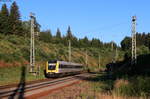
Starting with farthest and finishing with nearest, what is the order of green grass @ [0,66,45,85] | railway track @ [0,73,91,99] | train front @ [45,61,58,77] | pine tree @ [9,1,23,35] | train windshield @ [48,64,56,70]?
pine tree @ [9,1,23,35]
train windshield @ [48,64,56,70]
train front @ [45,61,58,77]
green grass @ [0,66,45,85]
railway track @ [0,73,91,99]

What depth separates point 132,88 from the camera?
20.2 m

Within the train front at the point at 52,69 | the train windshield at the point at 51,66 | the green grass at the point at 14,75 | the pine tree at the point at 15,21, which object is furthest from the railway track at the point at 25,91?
the pine tree at the point at 15,21

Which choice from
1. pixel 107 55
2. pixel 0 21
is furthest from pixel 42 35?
pixel 0 21

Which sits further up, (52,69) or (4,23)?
(4,23)

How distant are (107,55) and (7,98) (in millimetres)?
128708

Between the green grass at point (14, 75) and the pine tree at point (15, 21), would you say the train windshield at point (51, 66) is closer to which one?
the green grass at point (14, 75)

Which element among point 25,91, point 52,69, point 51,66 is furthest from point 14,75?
point 25,91

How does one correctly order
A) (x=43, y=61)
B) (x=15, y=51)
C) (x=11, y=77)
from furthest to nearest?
1. (x=43, y=61)
2. (x=15, y=51)
3. (x=11, y=77)

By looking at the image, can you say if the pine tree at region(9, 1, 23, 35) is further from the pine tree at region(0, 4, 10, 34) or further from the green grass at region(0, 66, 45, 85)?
the green grass at region(0, 66, 45, 85)

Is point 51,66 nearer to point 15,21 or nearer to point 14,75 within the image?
point 14,75

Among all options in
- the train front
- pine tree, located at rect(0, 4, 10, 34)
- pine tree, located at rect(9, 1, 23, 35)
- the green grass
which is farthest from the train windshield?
pine tree, located at rect(9, 1, 23, 35)

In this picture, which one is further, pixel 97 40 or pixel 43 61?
pixel 97 40

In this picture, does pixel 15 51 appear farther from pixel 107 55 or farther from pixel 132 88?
pixel 107 55

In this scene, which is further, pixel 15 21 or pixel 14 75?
pixel 15 21
